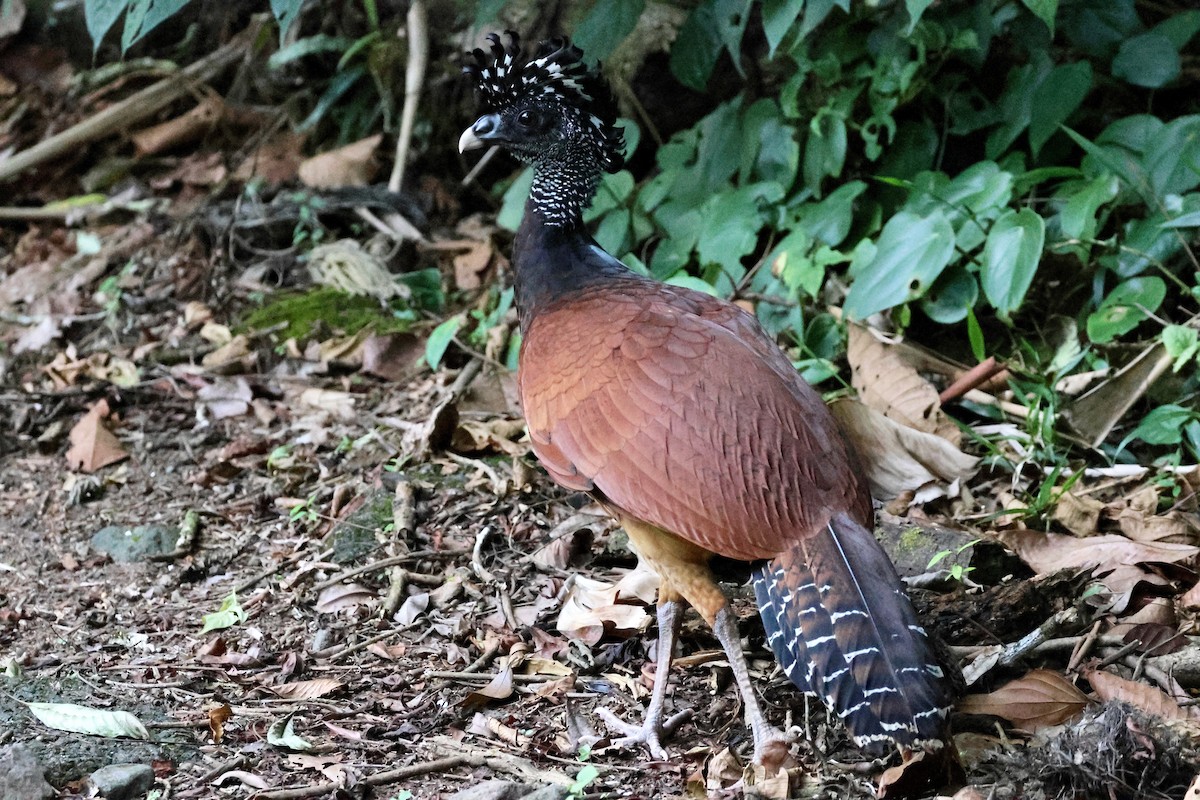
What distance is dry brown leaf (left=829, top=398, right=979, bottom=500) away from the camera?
15.1 feet

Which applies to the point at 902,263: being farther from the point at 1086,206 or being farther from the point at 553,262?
the point at 553,262

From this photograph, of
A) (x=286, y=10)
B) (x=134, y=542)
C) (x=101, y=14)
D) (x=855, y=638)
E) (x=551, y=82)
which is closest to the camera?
(x=855, y=638)

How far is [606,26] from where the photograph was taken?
523 cm

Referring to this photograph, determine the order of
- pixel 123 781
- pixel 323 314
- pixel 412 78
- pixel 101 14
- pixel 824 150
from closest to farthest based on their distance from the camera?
1. pixel 123 781
2. pixel 101 14
3. pixel 824 150
4. pixel 323 314
5. pixel 412 78

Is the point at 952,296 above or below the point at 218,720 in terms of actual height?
above

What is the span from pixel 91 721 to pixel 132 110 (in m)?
6.20

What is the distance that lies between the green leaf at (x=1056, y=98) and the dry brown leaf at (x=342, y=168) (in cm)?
413

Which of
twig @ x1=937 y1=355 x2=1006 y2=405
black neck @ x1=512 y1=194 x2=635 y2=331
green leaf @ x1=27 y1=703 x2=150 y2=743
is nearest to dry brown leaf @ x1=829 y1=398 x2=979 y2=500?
twig @ x1=937 y1=355 x2=1006 y2=405

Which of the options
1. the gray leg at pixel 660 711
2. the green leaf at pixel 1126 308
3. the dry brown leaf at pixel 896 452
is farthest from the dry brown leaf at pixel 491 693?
the green leaf at pixel 1126 308

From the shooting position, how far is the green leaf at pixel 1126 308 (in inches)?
195

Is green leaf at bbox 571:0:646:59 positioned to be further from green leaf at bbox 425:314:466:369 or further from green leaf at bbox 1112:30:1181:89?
green leaf at bbox 1112:30:1181:89

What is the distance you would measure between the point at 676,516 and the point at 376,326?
329cm

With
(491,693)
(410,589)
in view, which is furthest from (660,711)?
(410,589)

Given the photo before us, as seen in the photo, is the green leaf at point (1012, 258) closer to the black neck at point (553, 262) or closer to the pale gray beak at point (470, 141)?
the black neck at point (553, 262)
